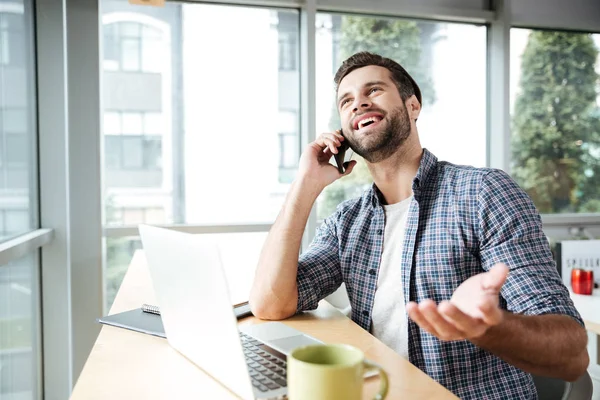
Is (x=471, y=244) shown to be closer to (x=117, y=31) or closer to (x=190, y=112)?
(x=190, y=112)

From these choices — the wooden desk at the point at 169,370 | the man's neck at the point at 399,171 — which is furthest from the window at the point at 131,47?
Answer: the wooden desk at the point at 169,370

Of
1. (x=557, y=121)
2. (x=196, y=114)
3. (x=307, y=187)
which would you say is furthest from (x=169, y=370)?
(x=557, y=121)

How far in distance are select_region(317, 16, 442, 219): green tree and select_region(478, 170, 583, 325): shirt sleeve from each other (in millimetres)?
1914

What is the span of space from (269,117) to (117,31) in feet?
3.25

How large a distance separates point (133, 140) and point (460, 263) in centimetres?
220

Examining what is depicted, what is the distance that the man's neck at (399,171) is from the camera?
150 cm

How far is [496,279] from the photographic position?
733 mm

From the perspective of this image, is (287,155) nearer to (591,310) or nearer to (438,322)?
(591,310)

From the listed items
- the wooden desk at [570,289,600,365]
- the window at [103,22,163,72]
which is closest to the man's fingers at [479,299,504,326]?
the wooden desk at [570,289,600,365]

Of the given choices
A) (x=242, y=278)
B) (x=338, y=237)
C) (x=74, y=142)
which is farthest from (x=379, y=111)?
(x=74, y=142)

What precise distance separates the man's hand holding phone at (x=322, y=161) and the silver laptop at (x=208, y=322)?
55 centimetres

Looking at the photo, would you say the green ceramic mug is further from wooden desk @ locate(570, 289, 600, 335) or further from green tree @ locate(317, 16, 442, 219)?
green tree @ locate(317, 16, 442, 219)

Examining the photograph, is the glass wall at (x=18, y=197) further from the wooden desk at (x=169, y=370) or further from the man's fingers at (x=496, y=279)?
the man's fingers at (x=496, y=279)

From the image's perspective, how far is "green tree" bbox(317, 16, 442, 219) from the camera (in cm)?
320
